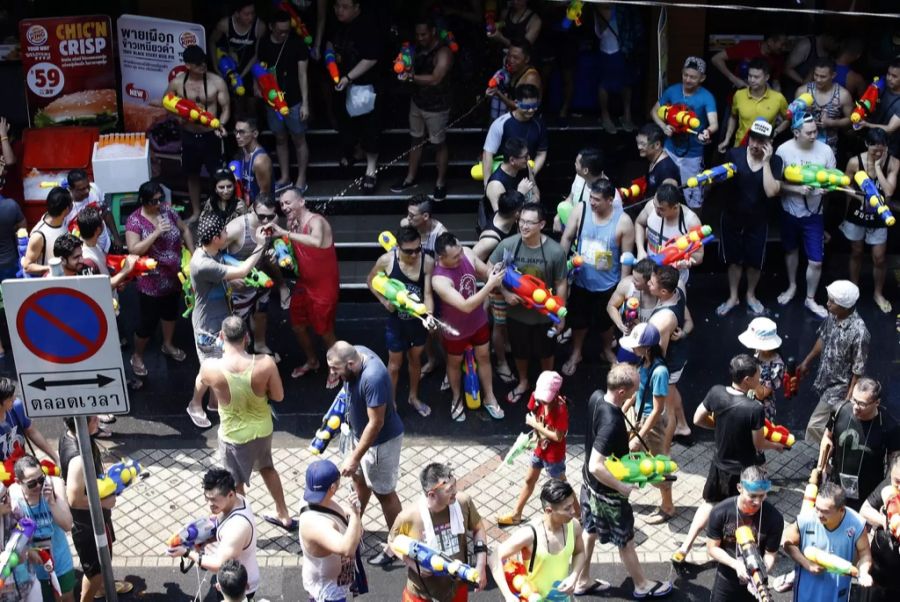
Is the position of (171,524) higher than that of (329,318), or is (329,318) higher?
(329,318)

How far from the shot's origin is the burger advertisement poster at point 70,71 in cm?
1290

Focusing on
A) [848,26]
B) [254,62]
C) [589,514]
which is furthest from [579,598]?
[848,26]

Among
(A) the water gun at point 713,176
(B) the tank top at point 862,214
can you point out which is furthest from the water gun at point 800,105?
(A) the water gun at point 713,176

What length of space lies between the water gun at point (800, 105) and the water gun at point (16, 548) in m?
7.64

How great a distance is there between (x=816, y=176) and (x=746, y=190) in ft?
2.06

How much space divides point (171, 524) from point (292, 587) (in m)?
1.19

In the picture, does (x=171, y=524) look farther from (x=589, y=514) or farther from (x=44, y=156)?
(x=44, y=156)

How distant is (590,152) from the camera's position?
36.2 ft

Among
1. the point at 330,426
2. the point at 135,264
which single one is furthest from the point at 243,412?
the point at 135,264

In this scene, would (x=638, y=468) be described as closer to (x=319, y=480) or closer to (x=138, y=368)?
(x=319, y=480)

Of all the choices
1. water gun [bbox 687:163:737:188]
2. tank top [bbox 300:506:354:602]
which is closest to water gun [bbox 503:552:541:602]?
tank top [bbox 300:506:354:602]

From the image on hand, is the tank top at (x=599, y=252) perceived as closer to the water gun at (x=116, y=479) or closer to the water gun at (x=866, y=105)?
the water gun at (x=866, y=105)

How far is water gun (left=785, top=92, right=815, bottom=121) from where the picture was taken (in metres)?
11.9

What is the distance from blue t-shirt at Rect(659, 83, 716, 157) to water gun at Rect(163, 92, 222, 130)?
4210 mm
